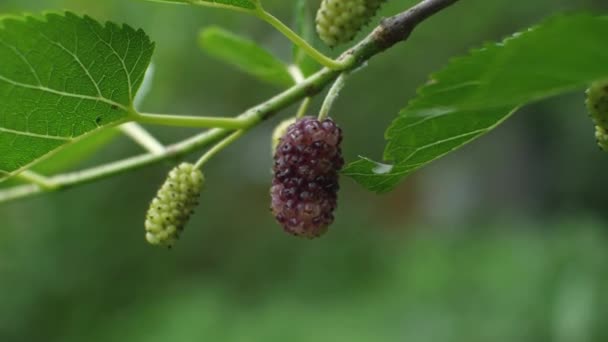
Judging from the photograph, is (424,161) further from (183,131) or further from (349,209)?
(349,209)

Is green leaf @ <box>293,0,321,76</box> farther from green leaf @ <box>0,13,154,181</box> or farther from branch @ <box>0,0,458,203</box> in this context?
A: green leaf @ <box>0,13,154,181</box>

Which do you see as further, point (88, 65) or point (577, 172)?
point (577, 172)

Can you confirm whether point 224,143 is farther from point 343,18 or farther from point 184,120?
point 343,18

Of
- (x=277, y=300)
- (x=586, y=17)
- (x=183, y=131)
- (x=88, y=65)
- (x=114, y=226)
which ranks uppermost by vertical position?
(x=183, y=131)

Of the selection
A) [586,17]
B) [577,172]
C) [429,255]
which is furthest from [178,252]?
[586,17]

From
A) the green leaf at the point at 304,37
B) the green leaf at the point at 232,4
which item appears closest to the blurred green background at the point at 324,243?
the green leaf at the point at 304,37

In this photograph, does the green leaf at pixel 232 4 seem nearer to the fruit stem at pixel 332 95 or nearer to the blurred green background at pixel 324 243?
the fruit stem at pixel 332 95

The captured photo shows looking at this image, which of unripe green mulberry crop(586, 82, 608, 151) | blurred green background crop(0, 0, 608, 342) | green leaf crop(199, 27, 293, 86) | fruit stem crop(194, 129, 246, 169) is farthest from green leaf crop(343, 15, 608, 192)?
blurred green background crop(0, 0, 608, 342)
